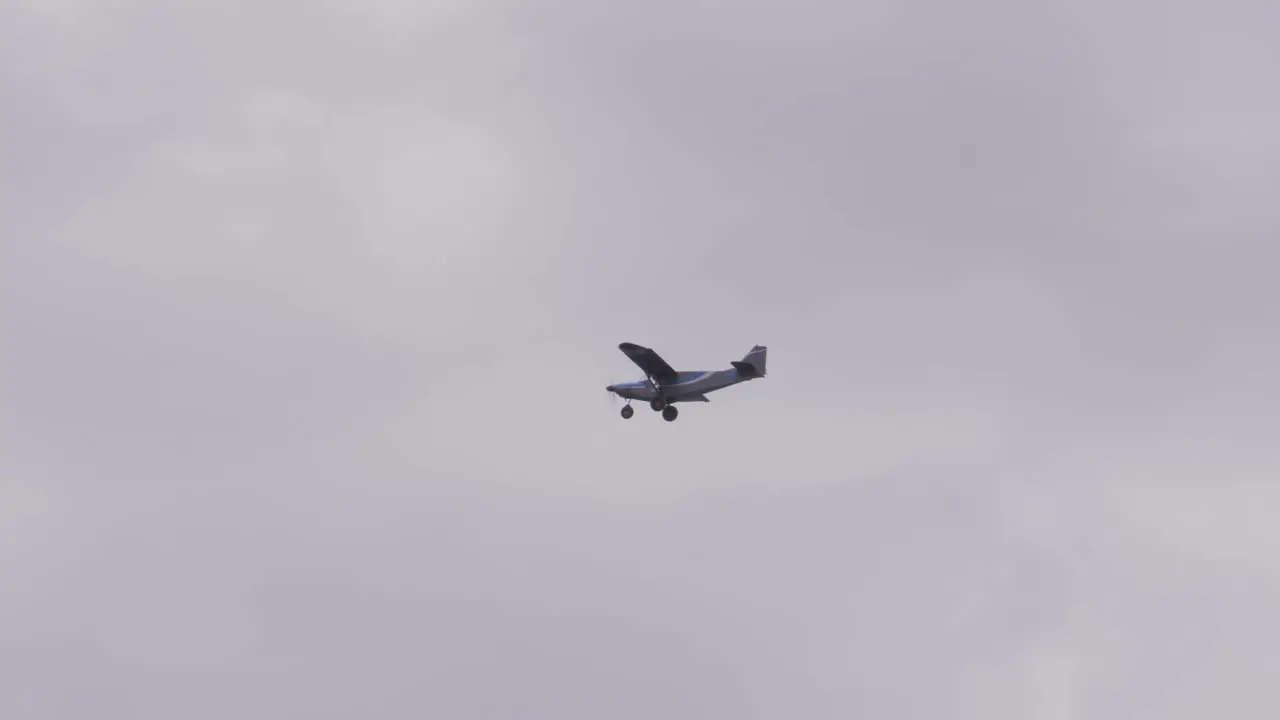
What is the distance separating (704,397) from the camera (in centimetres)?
18550

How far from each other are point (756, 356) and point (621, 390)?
21.5 feet

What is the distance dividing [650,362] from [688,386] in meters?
2.55

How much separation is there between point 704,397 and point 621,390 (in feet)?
12.6

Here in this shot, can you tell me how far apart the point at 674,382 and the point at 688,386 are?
676 millimetres

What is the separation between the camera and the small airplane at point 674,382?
602 ft

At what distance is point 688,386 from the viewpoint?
185 m

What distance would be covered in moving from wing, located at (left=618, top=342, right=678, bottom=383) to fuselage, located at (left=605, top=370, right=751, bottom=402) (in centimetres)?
45

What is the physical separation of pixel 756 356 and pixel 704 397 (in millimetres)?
→ 3303

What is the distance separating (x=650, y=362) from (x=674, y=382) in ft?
7.11

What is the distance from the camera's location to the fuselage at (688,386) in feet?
606

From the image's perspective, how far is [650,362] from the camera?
184 metres

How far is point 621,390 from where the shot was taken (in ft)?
609

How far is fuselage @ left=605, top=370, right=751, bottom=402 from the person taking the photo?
606ft

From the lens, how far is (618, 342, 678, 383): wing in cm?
18200
